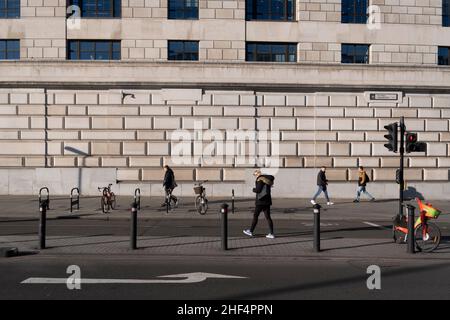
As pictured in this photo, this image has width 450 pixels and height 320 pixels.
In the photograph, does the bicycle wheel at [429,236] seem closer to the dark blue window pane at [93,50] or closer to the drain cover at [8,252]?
the drain cover at [8,252]

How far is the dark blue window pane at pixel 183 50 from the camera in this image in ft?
81.6

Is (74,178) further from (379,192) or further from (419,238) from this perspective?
(419,238)

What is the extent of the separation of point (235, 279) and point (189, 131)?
16846 millimetres

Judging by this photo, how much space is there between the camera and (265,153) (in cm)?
2453

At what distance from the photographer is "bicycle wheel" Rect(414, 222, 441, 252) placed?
35.5 feet

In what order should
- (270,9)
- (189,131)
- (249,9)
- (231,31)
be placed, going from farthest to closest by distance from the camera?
1. (270,9)
2. (249,9)
3. (231,31)
4. (189,131)

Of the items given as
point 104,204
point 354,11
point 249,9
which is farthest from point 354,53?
point 104,204

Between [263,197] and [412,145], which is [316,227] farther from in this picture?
[412,145]

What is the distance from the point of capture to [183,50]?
24938 millimetres

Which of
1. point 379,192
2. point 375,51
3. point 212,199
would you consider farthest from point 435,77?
point 212,199

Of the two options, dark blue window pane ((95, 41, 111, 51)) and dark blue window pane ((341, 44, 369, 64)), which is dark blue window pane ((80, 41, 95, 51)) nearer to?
dark blue window pane ((95, 41, 111, 51))

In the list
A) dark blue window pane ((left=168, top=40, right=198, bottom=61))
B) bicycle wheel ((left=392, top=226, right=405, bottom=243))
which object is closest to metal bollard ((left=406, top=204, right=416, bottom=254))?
bicycle wheel ((left=392, top=226, right=405, bottom=243))

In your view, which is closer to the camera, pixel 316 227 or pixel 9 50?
pixel 316 227

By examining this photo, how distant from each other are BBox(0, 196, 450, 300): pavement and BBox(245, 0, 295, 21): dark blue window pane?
13.4 meters
